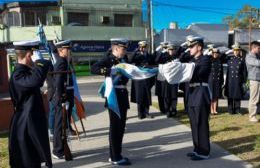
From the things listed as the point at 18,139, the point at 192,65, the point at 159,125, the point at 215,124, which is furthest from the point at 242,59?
the point at 18,139

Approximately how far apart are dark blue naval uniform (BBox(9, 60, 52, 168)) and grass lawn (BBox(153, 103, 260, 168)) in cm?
334

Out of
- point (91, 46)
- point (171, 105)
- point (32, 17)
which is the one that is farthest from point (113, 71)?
point (32, 17)

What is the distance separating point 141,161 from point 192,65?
69.3 inches

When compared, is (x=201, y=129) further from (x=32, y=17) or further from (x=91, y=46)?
(x=32, y=17)

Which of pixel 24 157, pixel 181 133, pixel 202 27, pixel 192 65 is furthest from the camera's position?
pixel 202 27

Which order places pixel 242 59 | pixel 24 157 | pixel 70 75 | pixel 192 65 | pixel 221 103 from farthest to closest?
pixel 221 103, pixel 242 59, pixel 70 75, pixel 192 65, pixel 24 157

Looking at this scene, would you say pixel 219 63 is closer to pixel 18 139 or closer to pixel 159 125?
pixel 159 125

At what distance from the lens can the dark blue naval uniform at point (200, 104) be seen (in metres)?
7.42

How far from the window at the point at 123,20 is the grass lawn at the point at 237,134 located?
32489 millimetres

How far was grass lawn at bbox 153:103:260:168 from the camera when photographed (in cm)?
777

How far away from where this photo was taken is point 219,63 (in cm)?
1240

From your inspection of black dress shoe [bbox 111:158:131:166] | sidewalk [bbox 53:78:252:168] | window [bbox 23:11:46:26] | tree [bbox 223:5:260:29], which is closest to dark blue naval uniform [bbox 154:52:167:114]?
sidewalk [bbox 53:78:252:168]

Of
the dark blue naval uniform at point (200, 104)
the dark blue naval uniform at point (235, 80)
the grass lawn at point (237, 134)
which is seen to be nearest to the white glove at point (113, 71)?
the dark blue naval uniform at point (200, 104)

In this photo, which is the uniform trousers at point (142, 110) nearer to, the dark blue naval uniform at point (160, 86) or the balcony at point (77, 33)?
the dark blue naval uniform at point (160, 86)
